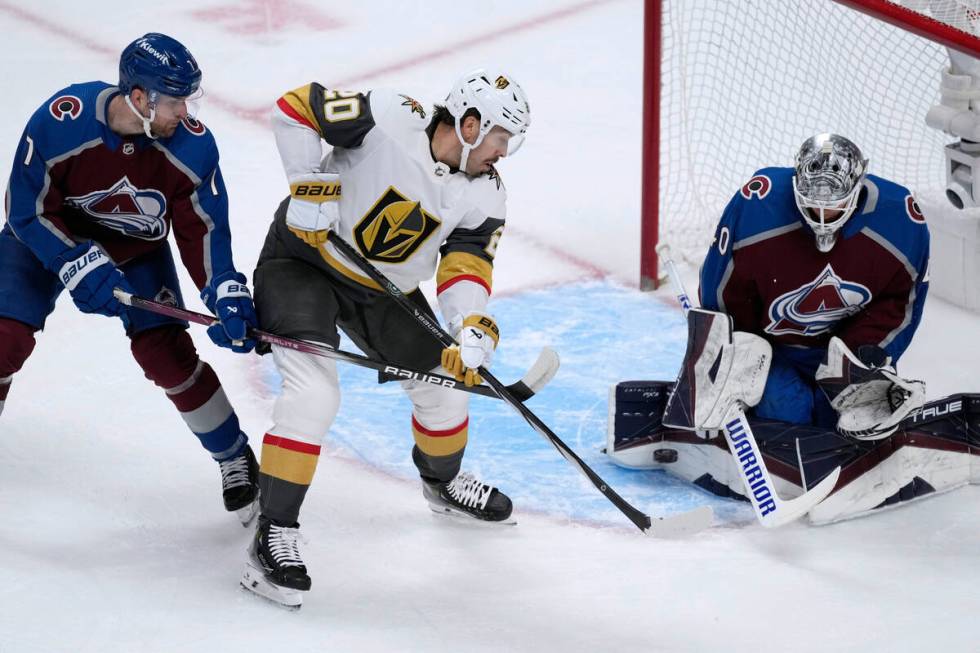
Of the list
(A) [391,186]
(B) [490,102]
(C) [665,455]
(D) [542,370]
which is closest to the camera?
(B) [490,102]

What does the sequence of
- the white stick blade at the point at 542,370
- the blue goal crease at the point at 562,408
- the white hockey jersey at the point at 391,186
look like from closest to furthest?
the white hockey jersey at the point at 391,186 → the white stick blade at the point at 542,370 → the blue goal crease at the point at 562,408

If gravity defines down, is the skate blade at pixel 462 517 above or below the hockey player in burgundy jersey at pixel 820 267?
below

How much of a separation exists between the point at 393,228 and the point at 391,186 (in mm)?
100

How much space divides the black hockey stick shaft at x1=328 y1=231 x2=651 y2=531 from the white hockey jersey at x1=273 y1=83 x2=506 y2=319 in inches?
1.4

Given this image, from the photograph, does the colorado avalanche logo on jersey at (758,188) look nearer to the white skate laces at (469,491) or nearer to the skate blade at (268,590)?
the white skate laces at (469,491)

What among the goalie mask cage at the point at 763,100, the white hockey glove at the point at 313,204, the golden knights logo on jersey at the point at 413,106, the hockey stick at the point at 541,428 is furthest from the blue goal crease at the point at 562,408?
the golden knights logo on jersey at the point at 413,106

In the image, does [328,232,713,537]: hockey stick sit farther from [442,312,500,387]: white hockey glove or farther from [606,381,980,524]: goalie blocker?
[606,381,980,524]: goalie blocker

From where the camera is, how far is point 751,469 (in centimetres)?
355

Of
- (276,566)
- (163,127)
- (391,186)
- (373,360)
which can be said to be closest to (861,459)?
(373,360)

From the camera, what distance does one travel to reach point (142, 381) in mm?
4277

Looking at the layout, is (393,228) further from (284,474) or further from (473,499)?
(473,499)

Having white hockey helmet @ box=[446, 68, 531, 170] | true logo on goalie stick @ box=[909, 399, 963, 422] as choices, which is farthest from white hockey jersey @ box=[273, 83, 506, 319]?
true logo on goalie stick @ box=[909, 399, 963, 422]

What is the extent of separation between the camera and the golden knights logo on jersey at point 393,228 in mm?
3135

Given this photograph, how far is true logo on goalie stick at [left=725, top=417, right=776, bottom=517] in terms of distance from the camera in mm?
3483
